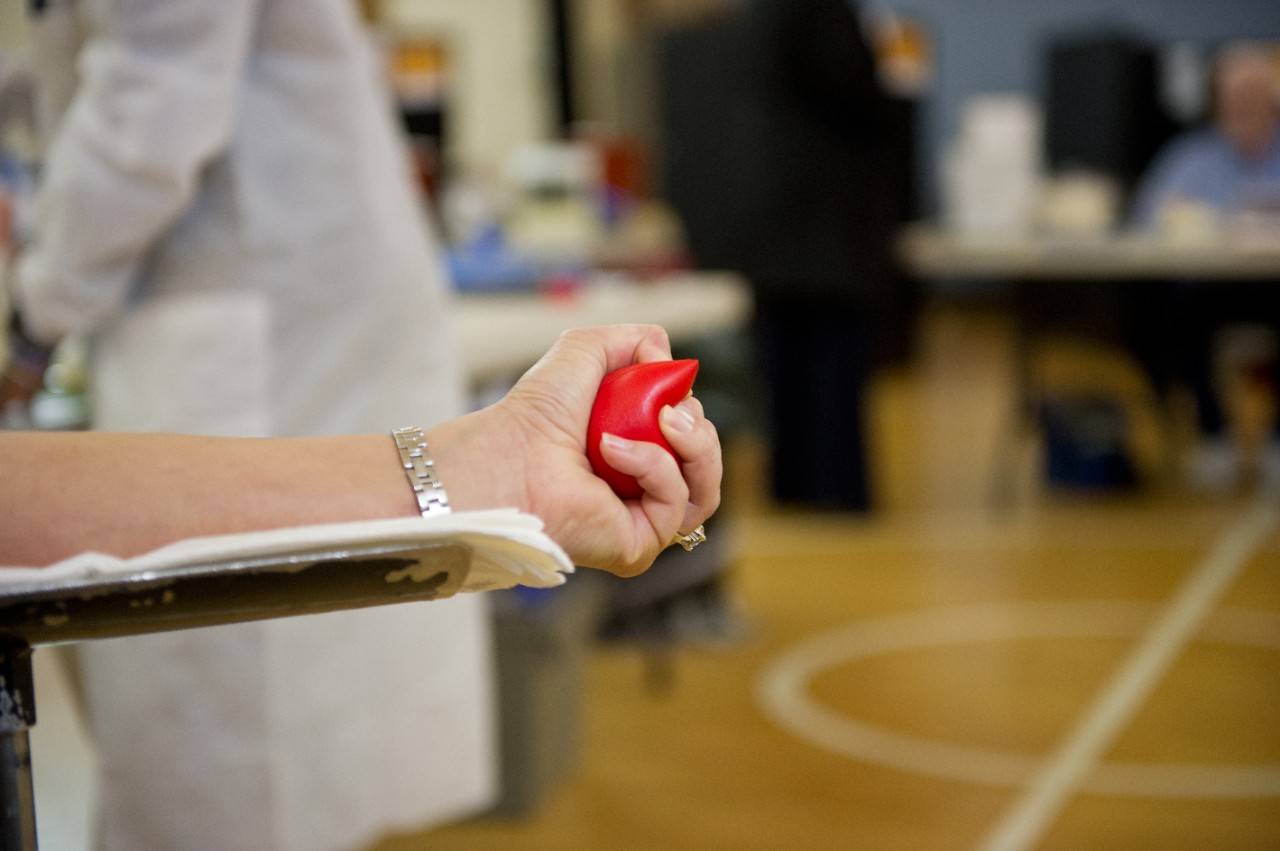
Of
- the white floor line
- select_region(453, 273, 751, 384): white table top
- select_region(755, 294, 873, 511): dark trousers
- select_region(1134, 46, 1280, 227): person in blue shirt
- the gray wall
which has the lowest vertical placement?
the white floor line

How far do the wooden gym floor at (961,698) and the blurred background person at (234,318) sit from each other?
838 millimetres

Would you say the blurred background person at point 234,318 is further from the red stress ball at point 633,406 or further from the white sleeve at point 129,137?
the red stress ball at point 633,406

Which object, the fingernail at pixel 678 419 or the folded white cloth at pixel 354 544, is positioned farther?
the fingernail at pixel 678 419

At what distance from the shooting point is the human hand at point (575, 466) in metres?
0.77

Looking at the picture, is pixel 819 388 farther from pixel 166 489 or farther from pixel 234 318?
pixel 166 489

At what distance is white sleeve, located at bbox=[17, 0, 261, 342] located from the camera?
130 centimetres

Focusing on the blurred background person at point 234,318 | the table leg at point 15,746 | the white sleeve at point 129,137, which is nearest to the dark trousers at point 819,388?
the blurred background person at point 234,318

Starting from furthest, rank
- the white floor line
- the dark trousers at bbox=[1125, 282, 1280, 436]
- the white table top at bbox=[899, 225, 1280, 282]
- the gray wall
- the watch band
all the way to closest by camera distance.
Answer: the gray wall → the dark trousers at bbox=[1125, 282, 1280, 436] → the white table top at bbox=[899, 225, 1280, 282] → the white floor line → the watch band

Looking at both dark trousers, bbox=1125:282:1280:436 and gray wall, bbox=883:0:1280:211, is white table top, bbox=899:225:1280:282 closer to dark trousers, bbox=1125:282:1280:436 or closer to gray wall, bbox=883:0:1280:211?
dark trousers, bbox=1125:282:1280:436

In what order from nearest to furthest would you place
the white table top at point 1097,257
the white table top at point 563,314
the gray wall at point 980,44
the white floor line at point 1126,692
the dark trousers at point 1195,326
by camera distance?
the white table top at point 563,314, the white floor line at point 1126,692, the white table top at point 1097,257, the dark trousers at point 1195,326, the gray wall at point 980,44

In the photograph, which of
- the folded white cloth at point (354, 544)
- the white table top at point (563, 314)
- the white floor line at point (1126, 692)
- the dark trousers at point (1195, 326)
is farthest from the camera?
the dark trousers at point (1195, 326)

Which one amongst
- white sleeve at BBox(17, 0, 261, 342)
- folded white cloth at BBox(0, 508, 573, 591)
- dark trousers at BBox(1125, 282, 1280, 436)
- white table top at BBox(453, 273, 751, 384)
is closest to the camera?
folded white cloth at BBox(0, 508, 573, 591)

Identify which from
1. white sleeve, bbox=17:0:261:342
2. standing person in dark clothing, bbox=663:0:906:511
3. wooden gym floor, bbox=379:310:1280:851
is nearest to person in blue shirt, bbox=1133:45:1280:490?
wooden gym floor, bbox=379:310:1280:851

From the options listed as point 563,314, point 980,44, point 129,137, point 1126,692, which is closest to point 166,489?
point 129,137
